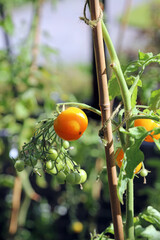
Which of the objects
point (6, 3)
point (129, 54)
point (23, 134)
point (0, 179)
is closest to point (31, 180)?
point (0, 179)

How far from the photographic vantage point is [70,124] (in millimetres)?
497

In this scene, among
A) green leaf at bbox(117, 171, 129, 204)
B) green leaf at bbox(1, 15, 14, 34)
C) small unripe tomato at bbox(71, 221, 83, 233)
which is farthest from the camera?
small unripe tomato at bbox(71, 221, 83, 233)

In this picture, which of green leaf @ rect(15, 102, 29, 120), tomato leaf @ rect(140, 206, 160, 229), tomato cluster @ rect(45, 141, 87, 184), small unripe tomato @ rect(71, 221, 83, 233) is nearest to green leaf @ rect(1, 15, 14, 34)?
green leaf @ rect(15, 102, 29, 120)

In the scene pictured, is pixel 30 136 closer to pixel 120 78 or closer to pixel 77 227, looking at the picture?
pixel 77 227

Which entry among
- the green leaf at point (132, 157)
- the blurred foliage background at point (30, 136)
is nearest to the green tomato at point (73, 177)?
the green leaf at point (132, 157)

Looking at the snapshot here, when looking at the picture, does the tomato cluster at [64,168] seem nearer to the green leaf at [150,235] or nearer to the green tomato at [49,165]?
the green tomato at [49,165]

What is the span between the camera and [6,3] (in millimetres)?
1915

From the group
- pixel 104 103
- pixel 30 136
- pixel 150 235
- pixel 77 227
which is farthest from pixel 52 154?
pixel 77 227

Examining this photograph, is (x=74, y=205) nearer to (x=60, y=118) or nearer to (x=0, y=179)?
(x=0, y=179)

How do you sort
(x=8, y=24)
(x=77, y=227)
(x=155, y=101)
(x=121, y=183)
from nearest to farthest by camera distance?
(x=121, y=183) → (x=155, y=101) → (x=8, y=24) → (x=77, y=227)

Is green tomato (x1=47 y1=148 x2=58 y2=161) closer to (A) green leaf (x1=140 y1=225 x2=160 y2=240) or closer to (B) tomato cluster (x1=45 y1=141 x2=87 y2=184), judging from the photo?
(B) tomato cluster (x1=45 y1=141 x2=87 y2=184)

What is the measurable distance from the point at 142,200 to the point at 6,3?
1.62 meters

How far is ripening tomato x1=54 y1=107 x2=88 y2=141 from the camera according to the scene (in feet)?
1.63

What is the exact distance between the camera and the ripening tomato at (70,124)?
50 centimetres
